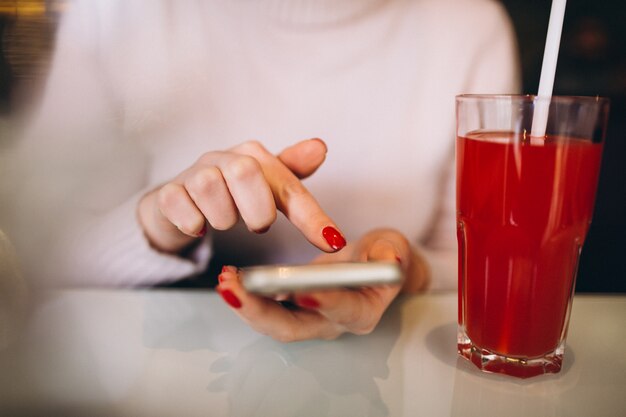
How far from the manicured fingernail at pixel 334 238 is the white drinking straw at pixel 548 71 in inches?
9.1

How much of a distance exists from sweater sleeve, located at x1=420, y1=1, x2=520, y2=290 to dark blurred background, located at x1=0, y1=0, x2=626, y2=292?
21 millimetres

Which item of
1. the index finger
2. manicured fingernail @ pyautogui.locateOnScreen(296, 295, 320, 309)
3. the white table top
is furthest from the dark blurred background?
manicured fingernail @ pyautogui.locateOnScreen(296, 295, 320, 309)

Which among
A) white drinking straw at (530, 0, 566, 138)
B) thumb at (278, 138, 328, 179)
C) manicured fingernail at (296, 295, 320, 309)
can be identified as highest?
white drinking straw at (530, 0, 566, 138)

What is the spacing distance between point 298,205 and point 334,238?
7 cm

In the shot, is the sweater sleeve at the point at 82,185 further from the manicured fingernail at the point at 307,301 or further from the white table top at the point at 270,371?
the manicured fingernail at the point at 307,301

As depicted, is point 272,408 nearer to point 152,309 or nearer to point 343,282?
point 343,282

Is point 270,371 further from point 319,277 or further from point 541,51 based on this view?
point 541,51

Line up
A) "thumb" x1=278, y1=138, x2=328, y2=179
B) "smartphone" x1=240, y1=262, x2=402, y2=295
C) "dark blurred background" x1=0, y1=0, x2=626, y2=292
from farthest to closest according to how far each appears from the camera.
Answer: "dark blurred background" x1=0, y1=0, x2=626, y2=292 < "thumb" x1=278, y1=138, x2=328, y2=179 < "smartphone" x1=240, y1=262, x2=402, y2=295

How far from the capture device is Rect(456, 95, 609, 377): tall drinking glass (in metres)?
0.50

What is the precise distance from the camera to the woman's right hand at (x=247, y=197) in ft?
1.99

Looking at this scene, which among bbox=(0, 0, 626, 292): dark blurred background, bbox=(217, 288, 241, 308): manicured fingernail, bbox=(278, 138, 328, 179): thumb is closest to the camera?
bbox=(217, 288, 241, 308): manicured fingernail

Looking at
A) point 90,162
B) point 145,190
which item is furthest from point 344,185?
point 90,162

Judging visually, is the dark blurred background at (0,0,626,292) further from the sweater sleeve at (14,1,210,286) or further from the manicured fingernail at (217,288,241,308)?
the manicured fingernail at (217,288,241,308)

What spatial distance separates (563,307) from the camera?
56cm
